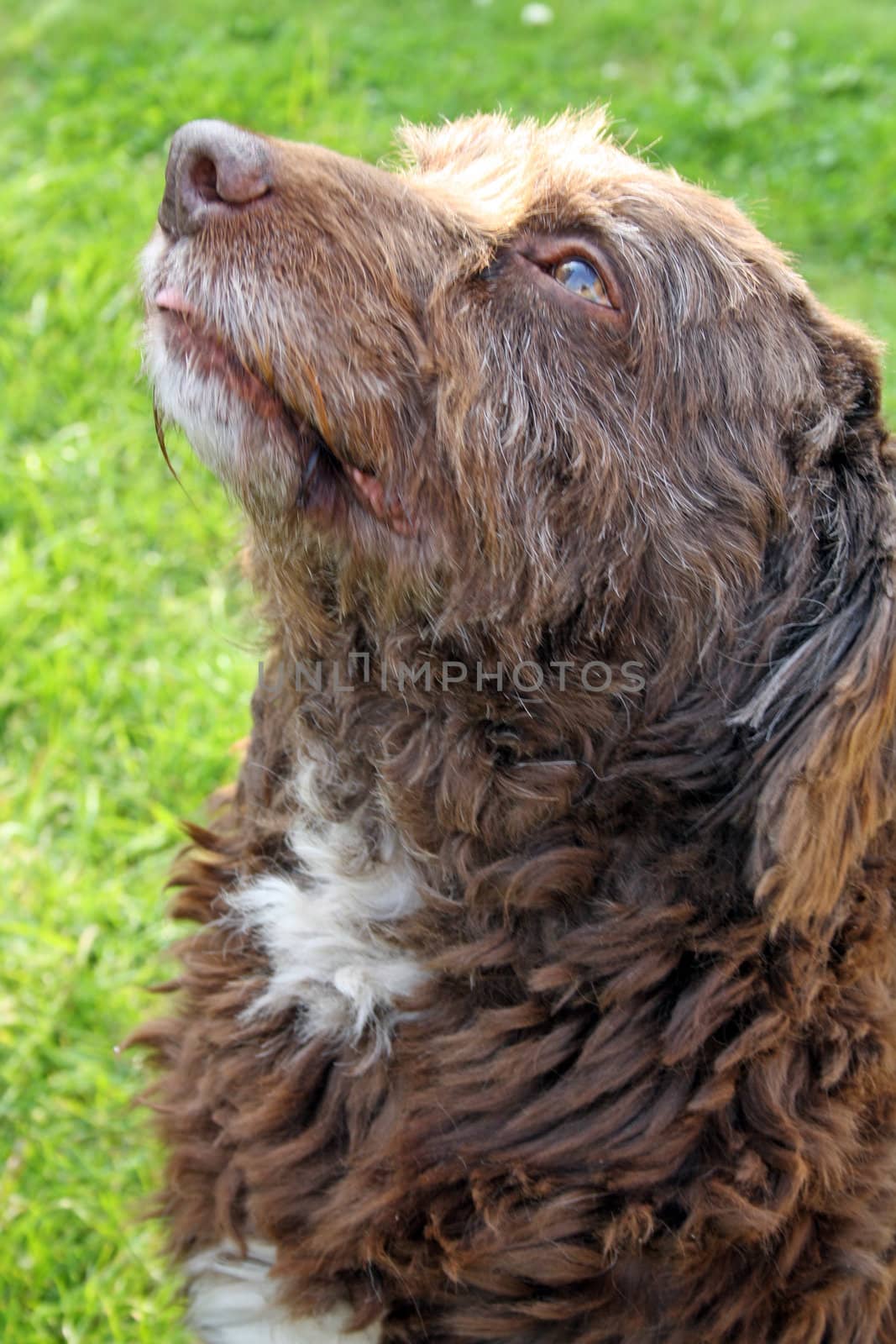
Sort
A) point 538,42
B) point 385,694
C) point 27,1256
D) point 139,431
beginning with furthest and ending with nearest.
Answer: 1. point 538,42
2. point 139,431
3. point 27,1256
4. point 385,694

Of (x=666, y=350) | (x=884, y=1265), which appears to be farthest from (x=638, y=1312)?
(x=666, y=350)

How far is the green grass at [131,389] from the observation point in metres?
3.29

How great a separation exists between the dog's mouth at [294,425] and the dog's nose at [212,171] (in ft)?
0.43

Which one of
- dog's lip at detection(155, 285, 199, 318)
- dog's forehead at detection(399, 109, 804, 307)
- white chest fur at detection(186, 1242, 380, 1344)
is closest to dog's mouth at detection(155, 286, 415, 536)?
dog's lip at detection(155, 285, 199, 318)

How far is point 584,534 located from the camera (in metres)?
2.17

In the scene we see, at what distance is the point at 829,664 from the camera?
2066 mm

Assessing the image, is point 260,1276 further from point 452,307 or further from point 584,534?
point 452,307

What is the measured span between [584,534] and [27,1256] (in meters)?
2.13

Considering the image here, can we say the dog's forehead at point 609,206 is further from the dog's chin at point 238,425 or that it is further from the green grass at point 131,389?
the green grass at point 131,389

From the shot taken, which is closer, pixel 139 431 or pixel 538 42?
pixel 139 431

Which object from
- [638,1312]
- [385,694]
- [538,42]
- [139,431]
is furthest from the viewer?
[538,42]

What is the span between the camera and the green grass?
329cm

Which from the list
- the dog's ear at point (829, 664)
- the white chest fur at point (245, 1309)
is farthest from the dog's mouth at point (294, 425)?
the white chest fur at point (245, 1309)

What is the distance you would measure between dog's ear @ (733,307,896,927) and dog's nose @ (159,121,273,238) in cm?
98
